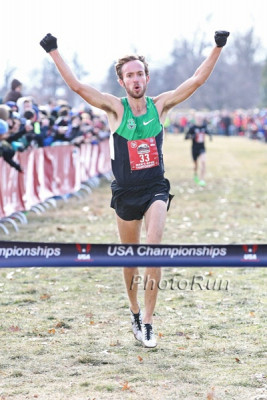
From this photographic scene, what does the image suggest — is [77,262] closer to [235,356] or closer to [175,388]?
[175,388]

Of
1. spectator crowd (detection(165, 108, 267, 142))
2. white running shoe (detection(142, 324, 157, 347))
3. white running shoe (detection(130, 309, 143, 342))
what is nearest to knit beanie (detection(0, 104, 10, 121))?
white running shoe (detection(130, 309, 143, 342))

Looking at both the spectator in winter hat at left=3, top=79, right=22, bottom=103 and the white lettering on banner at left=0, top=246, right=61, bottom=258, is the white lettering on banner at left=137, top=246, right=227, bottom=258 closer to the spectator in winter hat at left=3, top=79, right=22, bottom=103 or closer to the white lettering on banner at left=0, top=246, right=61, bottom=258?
the white lettering on banner at left=0, top=246, right=61, bottom=258

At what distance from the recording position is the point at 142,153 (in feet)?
22.4

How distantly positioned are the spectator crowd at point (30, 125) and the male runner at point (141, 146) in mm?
5980

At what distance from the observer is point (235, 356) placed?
6.58m

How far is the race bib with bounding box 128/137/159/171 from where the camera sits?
22.3ft

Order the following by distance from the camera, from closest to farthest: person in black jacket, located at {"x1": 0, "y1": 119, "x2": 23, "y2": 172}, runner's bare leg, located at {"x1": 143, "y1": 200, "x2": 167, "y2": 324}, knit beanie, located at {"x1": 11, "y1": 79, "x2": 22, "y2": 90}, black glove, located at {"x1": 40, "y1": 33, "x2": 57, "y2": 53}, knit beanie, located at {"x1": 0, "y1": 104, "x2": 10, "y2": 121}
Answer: black glove, located at {"x1": 40, "y1": 33, "x2": 57, "y2": 53} < runner's bare leg, located at {"x1": 143, "y1": 200, "x2": 167, "y2": 324} < knit beanie, located at {"x1": 0, "y1": 104, "x2": 10, "y2": 121} < person in black jacket, located at {"x1": 0, "y1": 119, "x2": 23, "y2": 172} < knit beanie, located at {"x1": 11, "y1": 79, "x2": 22, "y2": 90}

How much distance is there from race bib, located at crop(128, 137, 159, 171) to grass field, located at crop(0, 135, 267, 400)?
1385mm

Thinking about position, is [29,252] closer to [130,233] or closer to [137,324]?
[130,233]

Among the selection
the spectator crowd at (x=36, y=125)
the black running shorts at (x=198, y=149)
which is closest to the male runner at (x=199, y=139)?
the black running shorts at (x=198, y=149)

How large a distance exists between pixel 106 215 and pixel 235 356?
1001 centimetres

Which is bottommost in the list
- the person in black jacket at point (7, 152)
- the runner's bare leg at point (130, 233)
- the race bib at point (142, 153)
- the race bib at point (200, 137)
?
the race bib at point (200, 137)

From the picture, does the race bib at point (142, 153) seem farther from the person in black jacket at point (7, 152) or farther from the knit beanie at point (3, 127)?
the person in black jacket at point (7, 152)

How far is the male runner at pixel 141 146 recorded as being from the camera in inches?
267
